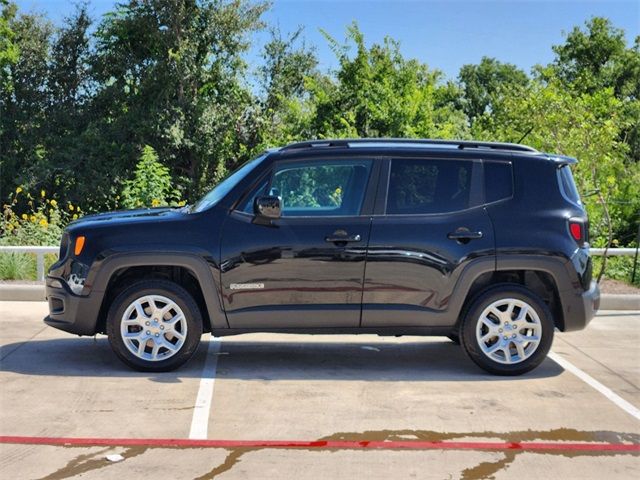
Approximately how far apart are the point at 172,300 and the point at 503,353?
2.71m

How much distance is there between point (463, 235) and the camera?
7.23 m

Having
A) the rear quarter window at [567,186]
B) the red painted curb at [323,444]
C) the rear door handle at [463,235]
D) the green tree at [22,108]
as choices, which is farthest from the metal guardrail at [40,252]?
the green tree at [22,108]

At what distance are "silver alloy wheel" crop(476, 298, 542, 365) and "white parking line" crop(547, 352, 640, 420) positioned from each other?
0.55 m

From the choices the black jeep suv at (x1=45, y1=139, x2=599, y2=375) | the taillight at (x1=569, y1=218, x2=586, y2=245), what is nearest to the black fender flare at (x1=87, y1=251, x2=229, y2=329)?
the black jeep suv at (x1=45, y1=139, x2=599, y2=375)

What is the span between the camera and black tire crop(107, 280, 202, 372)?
7.08 metres

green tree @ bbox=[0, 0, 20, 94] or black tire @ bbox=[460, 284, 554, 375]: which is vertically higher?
green tree @ bbox=[0, 0, 20, 94]

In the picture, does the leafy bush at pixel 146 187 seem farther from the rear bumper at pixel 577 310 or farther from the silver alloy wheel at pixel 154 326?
the rear bumper at pixel 577 310

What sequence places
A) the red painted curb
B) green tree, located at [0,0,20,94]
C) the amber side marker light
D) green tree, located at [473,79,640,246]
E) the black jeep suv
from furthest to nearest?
green tree, located at [0,0,20,94]
green tree, located at [473,79,640,246]
the amber side marker light
the black jeep suv
the red painted curb

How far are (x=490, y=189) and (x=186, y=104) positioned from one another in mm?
22970

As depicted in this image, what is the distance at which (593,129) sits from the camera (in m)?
14.8

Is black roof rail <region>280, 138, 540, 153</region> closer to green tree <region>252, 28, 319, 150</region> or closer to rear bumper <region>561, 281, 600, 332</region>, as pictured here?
rear bumper <region>561, 281, 600, 332</region>

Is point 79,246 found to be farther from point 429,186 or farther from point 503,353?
point 503,353

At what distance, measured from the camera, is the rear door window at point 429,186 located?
24.0ft

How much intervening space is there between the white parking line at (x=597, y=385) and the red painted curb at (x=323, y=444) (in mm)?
938
